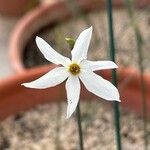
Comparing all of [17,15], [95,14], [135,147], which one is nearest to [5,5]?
[17,15]

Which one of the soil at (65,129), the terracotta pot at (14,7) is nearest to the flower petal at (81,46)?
the soil at (65,129)

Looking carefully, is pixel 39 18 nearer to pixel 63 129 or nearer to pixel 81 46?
pixel 63 129

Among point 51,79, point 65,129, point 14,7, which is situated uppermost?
point 14,7

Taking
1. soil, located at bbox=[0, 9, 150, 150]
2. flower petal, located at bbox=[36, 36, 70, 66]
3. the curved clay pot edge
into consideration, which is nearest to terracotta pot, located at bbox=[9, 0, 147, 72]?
the curved clay pot edge

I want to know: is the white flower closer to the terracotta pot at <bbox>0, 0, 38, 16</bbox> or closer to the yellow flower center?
the yellow flower center

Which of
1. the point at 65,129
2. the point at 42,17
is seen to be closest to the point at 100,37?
the point at 42,17

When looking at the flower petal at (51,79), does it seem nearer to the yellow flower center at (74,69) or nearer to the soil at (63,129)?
the yellow flower center at (74,69)
